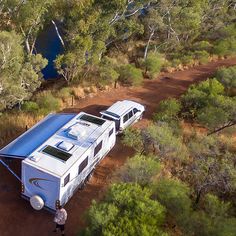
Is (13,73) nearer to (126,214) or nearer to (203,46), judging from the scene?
(126,214)

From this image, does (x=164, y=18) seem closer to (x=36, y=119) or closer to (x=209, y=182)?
(x=36, y=119)

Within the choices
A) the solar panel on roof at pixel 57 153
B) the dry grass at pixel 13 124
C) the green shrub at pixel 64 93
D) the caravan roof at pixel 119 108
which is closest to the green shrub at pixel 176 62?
the green shrub at pixel 64 93

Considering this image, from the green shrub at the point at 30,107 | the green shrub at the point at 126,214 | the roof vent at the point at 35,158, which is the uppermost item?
the roof vent at the point at 35,158

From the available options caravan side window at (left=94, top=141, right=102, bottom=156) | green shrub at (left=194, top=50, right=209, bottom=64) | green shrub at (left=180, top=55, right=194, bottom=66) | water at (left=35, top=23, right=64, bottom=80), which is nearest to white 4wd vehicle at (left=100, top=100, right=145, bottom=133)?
caravan side window at (left=94, top=141, right=102, bottom=156)

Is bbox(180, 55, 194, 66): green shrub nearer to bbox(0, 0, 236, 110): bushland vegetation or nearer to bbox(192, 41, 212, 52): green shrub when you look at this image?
bbox(0, 0, 236, 110): bushland vegetation

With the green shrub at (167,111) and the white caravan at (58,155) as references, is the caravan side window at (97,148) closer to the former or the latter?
the white caravan at (58,155)

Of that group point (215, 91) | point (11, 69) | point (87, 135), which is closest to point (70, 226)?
point (87, 135)
